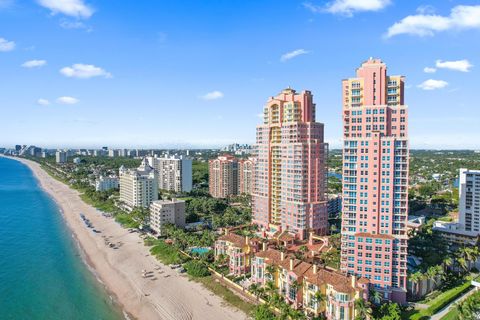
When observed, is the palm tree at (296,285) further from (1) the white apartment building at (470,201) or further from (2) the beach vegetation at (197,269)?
(1) the white apartment building at (470,201)

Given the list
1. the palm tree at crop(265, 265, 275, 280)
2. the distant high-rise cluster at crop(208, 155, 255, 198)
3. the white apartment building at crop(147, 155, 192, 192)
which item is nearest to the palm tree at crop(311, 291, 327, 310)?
the palm tree at crop(265, 265, 275, 280)

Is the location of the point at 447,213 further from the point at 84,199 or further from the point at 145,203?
the point at 84,199

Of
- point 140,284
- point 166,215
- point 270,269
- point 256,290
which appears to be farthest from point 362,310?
point 166,215

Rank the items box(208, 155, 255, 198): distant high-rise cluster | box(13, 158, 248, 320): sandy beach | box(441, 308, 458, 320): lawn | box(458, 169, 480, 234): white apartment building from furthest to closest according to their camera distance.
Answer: box(208, 155, 255, 198): distant high-rise cluster < box(458, 169, 480, 234): white apartment building < box(13, 158, 248, 320): sandy beach < box(441, 308, 458, 320): lawn

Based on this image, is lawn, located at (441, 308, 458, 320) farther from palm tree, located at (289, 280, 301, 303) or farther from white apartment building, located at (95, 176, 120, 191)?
white apartment building, located at (95, 176, 120, 191)

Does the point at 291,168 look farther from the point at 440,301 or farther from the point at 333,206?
the point at 440,301

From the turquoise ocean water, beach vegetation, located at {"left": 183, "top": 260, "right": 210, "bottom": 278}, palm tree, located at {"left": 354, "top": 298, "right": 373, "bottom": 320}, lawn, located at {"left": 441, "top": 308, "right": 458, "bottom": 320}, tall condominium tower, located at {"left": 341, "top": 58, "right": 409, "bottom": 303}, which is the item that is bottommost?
the turquoise ocean water

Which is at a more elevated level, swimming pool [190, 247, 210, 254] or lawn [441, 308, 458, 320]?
swimming pool [190, 247, 210, 254]
